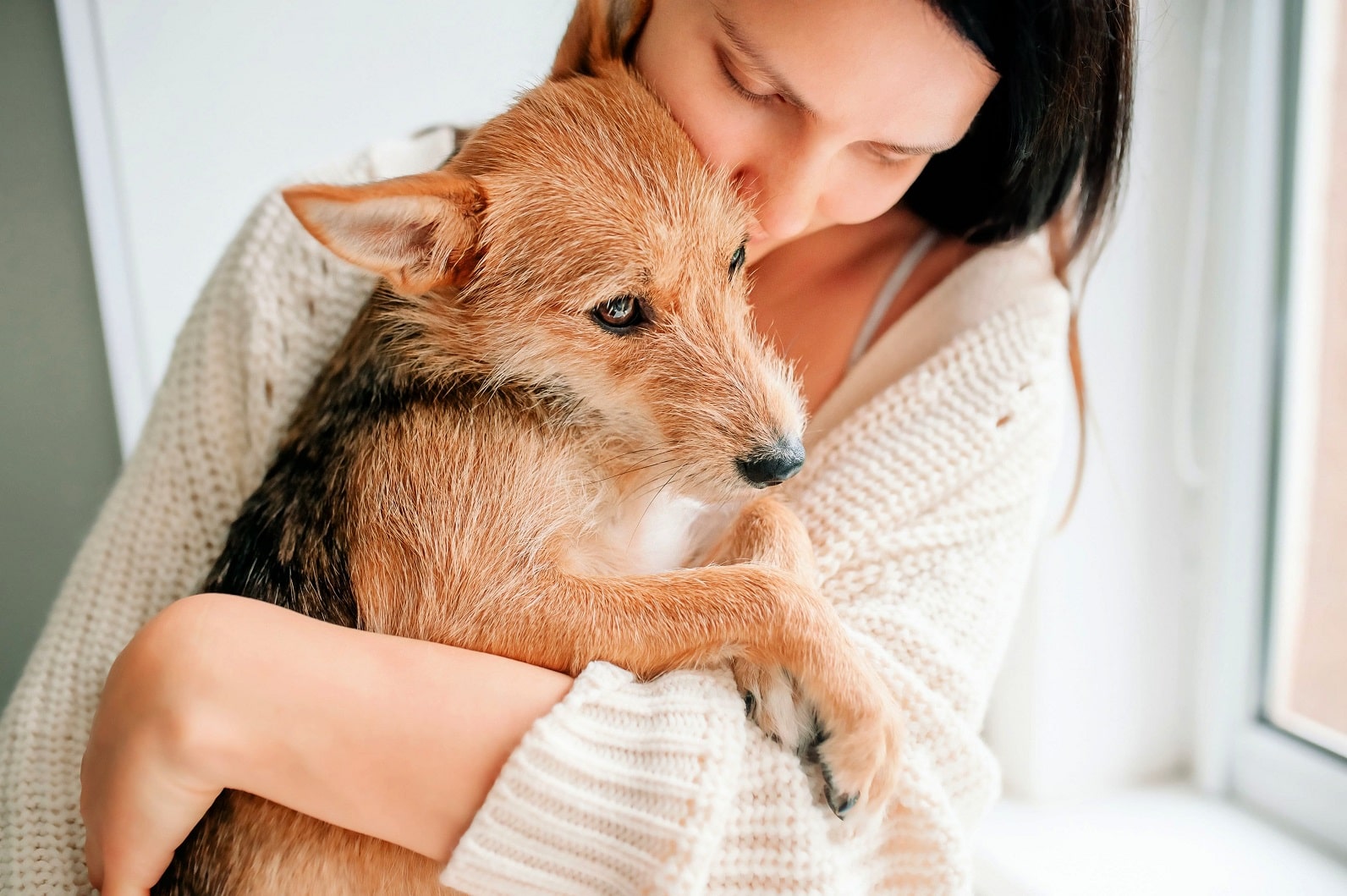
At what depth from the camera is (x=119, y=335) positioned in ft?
6.77

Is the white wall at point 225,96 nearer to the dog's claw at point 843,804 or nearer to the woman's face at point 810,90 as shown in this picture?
the woman's face at point 810,90

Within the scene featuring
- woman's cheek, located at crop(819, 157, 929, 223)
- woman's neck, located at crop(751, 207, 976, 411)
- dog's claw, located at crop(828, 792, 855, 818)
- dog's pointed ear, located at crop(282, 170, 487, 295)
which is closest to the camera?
dog's pointed ear, located at crop(282, 170, 487, 295)

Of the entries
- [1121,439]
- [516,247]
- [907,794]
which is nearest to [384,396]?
[516,247]

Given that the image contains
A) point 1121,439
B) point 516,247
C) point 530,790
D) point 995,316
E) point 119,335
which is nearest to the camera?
point 530,790

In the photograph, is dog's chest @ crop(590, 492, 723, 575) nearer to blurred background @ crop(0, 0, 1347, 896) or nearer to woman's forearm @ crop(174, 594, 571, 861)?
woman's forearm @ crop(174, 594, 571, 861)

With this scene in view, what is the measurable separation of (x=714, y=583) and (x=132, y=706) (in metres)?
0.69

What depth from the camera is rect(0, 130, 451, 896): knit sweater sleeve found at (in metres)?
1.21

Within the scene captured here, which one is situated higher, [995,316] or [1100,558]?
[995,316]

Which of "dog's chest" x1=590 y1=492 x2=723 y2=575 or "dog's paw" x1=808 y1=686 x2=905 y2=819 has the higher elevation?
"dog's chest" x1=590 y1=492 x2=723 y2=575

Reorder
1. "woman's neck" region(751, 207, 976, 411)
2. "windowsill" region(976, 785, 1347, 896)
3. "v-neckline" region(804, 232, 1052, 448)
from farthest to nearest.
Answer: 1. "windowsill" region(976, 785, 1347, 896)
2. "woman's neck" region(751, 207, 976, 411)
3. "v-neckline" region(804, 232, 1052, 448)

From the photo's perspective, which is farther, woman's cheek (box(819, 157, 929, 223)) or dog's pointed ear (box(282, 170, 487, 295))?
woman's cheek (box(819, 157, 929, 223))

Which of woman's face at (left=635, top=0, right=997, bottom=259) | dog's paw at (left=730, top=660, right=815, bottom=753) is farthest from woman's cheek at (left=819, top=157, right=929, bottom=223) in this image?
dog's paw at (left=730, top=660, right=815, bottom=753)

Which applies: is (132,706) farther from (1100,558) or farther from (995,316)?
(1100,558)

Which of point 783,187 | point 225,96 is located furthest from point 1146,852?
point 225,96
